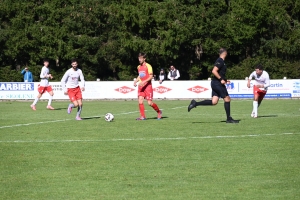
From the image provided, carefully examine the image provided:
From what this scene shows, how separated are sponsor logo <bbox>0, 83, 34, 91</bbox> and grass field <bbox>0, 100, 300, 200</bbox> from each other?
23902 millimetres

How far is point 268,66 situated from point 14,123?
36.1 m

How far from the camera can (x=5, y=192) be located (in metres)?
9.42

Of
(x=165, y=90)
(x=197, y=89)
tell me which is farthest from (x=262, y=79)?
(x=165, y=90)

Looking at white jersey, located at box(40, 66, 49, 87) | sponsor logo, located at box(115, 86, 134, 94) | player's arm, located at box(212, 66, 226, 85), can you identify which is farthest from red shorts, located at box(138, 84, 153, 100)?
sponsor logo, located at box(115, 86, 134, 94)

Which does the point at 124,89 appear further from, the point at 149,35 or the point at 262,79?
the point at 262,79

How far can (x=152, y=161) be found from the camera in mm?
12094

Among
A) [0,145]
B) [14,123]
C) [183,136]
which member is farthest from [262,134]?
[14,123]

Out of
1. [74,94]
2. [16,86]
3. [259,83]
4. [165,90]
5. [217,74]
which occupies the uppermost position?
[217,74]

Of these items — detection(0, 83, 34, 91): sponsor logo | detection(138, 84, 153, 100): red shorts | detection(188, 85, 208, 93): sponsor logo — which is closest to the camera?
detection(138, 84, 153, 100): red shorts

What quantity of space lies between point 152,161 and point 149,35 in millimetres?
47378

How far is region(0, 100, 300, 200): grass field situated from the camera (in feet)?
30.8

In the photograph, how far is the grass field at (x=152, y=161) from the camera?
939 cm

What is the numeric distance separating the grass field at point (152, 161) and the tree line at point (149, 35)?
37028 mm

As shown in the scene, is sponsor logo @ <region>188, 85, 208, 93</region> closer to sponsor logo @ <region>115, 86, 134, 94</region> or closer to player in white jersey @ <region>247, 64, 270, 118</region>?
sponsor logo @ <region>115, 86, 134, 94</region>
